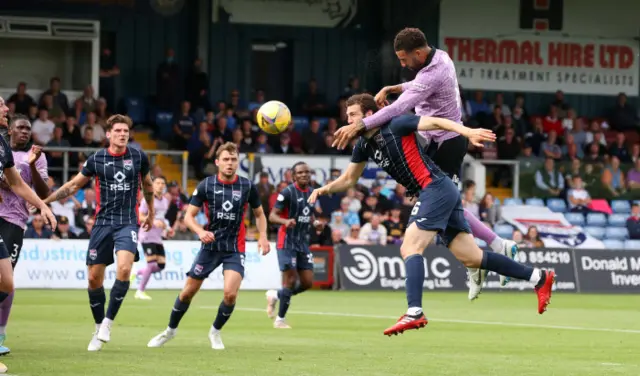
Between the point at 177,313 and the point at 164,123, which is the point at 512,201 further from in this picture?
the point at 177,313

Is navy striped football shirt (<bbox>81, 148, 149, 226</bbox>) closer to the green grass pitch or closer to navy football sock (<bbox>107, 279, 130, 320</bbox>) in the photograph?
navy football sock (<bbox>107, 279, 130, 320</bbox>)

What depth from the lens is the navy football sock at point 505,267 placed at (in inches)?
456

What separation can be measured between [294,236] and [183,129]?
41.9 feet

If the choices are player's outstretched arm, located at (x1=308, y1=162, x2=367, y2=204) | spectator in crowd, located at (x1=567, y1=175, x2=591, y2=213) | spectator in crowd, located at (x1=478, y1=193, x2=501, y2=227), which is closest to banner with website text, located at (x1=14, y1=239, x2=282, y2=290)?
spectator in crowd, located at (x1=478, y1=193, x2=501, y2=227)

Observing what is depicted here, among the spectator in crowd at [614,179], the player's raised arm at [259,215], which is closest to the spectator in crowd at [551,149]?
the spectator in crowd at [614,179]

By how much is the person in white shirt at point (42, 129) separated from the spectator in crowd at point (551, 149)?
13.0 metres

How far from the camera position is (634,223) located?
32438 mm

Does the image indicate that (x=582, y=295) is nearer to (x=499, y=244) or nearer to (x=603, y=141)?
(x=603, y=141)

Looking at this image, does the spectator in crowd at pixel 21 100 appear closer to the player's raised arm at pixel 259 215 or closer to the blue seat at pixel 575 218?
the blue seat at pixel 575 218

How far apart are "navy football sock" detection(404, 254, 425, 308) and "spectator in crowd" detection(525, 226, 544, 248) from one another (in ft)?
63.8

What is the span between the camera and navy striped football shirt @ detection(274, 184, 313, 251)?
18.8 metres

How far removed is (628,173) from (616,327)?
16.8 meters

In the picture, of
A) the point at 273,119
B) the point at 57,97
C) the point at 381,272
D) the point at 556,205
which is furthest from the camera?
the point at 556,205

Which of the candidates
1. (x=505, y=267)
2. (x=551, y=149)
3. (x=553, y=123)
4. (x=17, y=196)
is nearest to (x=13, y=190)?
(x=17, y=196)
